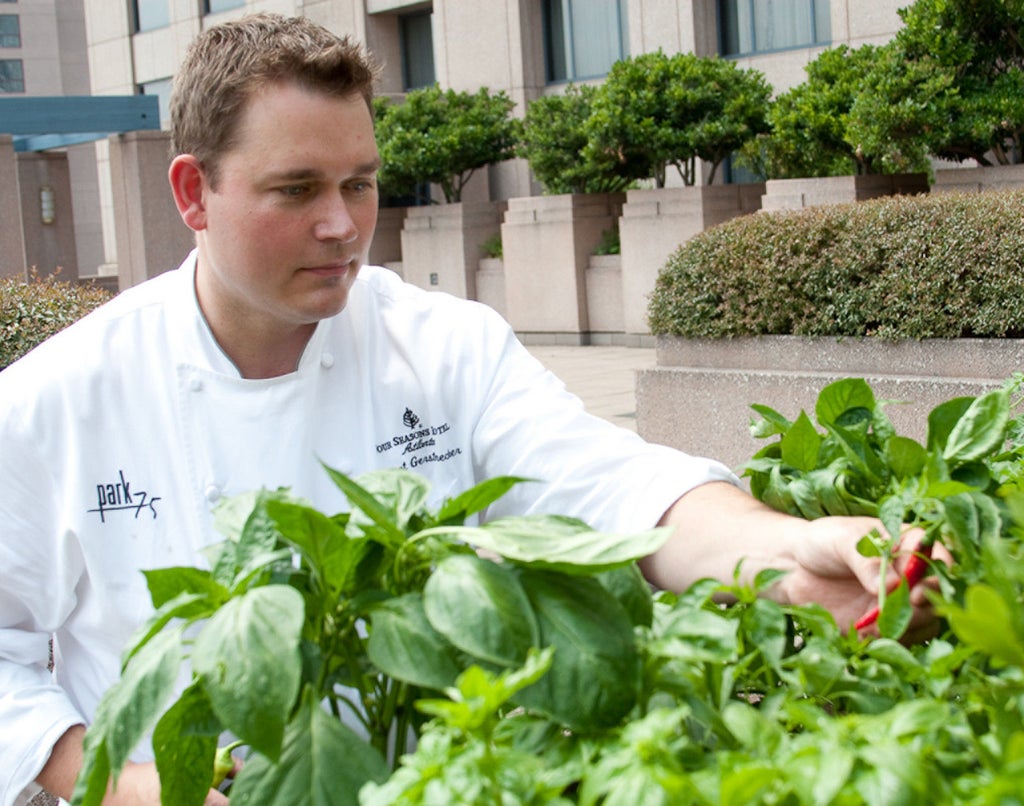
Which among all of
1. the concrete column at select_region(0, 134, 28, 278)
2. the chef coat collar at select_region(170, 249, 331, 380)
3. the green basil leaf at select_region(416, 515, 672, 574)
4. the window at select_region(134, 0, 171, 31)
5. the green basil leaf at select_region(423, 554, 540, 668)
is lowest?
the green basil leaf at select_region(423, 554, 540, 668)

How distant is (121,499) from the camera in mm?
2318

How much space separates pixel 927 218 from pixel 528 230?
28.6ft

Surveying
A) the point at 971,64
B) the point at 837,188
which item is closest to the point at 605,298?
the point at 837,188

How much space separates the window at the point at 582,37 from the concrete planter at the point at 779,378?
10.6 m

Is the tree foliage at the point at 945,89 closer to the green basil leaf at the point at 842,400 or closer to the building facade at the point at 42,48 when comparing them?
the green basil leaf at the point at 842,400

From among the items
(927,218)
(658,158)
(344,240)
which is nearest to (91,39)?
(658,158)

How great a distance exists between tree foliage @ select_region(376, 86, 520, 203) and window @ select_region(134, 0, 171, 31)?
9220mm

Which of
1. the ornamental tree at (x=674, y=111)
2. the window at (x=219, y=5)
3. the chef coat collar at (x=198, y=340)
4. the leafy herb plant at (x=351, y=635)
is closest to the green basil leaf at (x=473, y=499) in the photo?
the leafy herb plant at (x=351, y=635)

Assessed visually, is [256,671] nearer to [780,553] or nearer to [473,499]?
[473,499]

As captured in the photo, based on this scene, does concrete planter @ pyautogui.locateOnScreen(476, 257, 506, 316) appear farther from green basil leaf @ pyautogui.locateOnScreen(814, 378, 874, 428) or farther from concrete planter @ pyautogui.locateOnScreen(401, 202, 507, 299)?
green basil leaf @ pyautogui.locateOnScreen(814, 378, 874, 428)

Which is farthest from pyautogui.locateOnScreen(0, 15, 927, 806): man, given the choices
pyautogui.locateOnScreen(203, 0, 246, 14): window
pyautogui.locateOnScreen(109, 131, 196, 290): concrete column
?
pyautogui.locateOnScreen(203, 0, 246, 14): window

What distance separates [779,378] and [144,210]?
28.0 ft

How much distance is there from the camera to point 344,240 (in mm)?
2180

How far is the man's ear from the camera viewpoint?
232 centimetres
